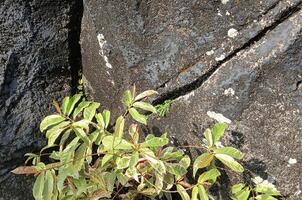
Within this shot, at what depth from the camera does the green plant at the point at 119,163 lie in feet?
6.33

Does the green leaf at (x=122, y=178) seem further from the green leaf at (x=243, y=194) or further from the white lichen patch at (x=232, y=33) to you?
the white lichen patch at (x=232, y=33)

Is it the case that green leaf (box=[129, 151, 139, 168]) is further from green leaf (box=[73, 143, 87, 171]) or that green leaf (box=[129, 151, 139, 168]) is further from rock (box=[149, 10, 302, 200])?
rock (box=[149, 10, 302, 200])

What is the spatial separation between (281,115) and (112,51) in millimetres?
847

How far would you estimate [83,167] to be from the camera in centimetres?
217

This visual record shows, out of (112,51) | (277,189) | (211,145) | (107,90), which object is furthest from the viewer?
(107,90)

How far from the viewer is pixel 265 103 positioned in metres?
2.03

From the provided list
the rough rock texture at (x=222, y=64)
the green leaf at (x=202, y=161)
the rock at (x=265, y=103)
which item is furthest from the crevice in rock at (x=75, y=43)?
the green leaf at (x=202, y=161)

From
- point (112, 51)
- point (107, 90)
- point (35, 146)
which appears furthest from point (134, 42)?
point (35, 146)

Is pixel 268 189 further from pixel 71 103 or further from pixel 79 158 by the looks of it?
pixel 71 103

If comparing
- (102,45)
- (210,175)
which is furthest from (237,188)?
(102,45)

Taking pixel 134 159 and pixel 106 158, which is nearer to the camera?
pixel 134 159

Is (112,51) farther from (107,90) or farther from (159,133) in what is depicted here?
(159,133)

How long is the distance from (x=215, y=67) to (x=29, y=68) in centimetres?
98

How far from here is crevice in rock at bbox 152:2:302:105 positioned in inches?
73.9
